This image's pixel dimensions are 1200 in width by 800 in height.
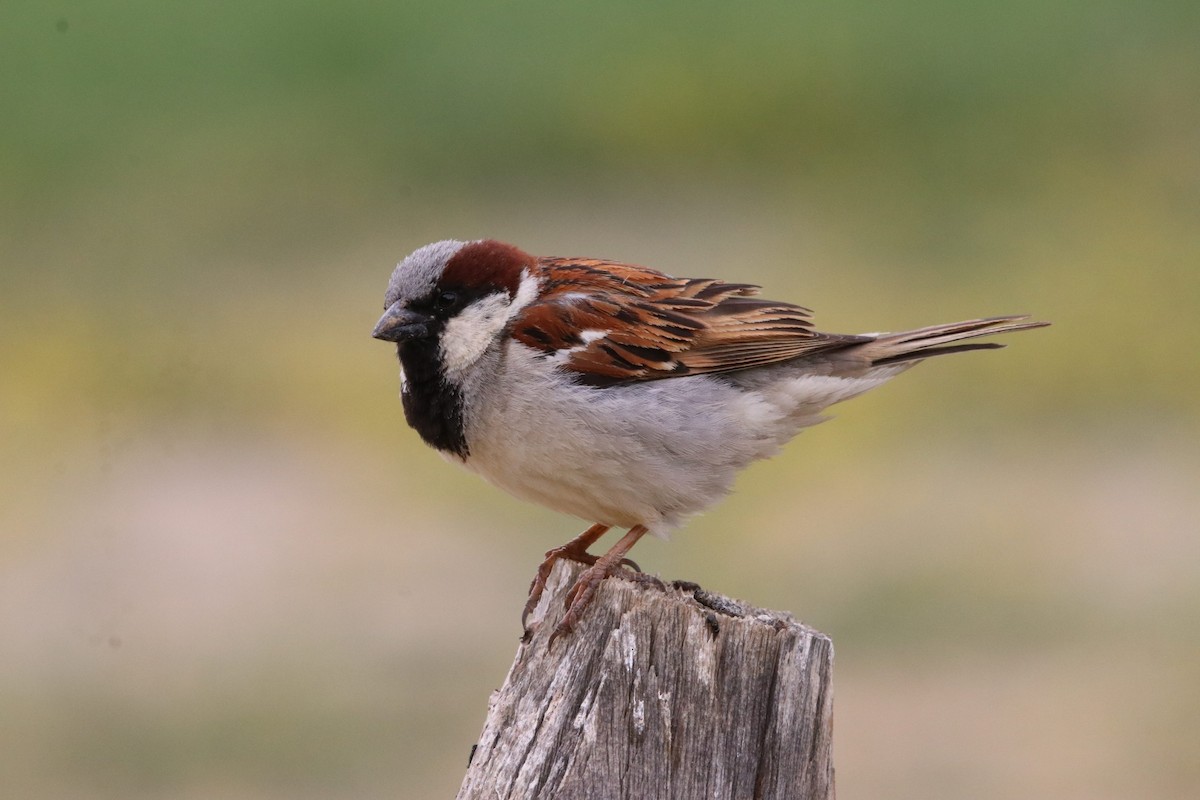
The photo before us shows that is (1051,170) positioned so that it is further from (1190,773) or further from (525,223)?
(1190,773)

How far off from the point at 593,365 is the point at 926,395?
20.5 ft

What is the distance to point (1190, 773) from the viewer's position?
289 inches

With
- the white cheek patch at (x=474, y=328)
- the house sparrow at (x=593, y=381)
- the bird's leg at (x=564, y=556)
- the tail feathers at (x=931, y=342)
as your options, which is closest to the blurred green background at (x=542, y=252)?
the bird's leg at (x=564, y=556)

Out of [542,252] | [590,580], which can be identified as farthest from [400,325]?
[542,252]

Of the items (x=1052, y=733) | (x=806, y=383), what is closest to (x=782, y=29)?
(x=1052, y=733)

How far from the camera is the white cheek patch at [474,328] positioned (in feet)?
15.7

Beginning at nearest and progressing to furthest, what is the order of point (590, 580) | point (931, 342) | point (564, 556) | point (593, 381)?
1. point (590, 580)
2. point (593, 381)
3. point (564, 556)
4. point (931, 342)

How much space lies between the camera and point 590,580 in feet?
13.6

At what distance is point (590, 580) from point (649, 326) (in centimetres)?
103

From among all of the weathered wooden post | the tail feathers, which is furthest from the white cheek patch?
the weathered wooden post

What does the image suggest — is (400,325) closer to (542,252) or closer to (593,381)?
(593,381)

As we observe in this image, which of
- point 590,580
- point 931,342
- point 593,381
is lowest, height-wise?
point 590,580

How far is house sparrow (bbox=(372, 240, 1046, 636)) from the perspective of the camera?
15.4 feet

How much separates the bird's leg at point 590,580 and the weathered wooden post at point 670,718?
227 millimetres
